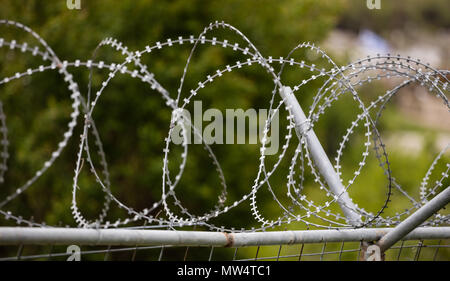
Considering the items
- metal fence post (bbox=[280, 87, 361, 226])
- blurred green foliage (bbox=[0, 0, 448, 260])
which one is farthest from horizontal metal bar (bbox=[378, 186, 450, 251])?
blurred green foliage (bbox=[0, 0, 448, 260])

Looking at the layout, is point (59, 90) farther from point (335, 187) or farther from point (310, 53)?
point (335, 187)

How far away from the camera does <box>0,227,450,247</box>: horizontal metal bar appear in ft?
8.10

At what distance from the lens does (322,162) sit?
3.57 meters

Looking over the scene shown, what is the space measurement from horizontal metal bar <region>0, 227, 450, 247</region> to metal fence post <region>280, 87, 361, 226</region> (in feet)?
0.49

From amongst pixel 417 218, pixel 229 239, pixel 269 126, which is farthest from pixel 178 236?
pixel 417 218

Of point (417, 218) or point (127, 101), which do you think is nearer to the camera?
point (417, 218)

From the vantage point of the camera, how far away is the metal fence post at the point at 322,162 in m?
3.45

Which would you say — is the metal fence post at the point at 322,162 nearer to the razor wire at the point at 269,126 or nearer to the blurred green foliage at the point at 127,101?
the razor wire at the point at 269,126

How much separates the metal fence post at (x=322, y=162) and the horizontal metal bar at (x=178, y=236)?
0.15 metres

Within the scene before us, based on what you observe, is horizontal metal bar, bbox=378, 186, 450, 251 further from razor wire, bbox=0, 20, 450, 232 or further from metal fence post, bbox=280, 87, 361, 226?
metal fence post, bbox=280, 87, 361, 226

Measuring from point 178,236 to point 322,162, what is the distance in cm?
114

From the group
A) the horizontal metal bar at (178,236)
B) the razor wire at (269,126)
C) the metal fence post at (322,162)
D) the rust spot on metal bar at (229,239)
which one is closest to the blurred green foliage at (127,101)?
the metal fence post at (322,162)

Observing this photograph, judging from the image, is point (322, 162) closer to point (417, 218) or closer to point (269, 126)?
point (269, 126)

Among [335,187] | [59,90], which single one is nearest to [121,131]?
[59,90]
